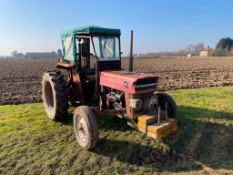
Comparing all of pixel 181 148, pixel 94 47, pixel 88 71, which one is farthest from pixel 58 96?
pixel 181 148

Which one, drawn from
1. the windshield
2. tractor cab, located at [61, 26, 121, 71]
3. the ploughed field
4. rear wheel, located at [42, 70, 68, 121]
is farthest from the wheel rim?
the ploughed field

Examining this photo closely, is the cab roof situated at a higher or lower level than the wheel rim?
higher

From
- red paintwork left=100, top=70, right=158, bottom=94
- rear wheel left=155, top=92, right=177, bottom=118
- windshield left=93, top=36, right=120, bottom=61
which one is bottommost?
rear wheel left=155, top=92, right=177, bottom=118

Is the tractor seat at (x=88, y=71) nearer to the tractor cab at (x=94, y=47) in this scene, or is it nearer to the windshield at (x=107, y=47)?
the tractor cab at (x=94, y=47)

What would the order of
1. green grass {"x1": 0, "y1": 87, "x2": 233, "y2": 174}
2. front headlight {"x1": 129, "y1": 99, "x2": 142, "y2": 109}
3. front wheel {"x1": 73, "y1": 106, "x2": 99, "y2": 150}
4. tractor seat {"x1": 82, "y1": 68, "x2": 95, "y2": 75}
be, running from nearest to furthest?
green grass {"x1": 0, "y1": 87, "x2": 233, "y2": 174}, front wheel {"x1": 73, "y1": 106, "x2": 99, "y2": 150}, front headlight {"x1": 129, "y1": 99, "x2": 142, "y2": 109}, tractor seat {"x1": 82, "y1": 68, "x2": 95, "y2": 75}

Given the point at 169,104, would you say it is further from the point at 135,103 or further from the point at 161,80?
the point at 161,80

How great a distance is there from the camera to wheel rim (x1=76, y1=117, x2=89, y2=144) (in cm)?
533

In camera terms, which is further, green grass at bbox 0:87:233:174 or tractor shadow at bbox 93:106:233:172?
tractor shadow at bbox 93:106:233:172

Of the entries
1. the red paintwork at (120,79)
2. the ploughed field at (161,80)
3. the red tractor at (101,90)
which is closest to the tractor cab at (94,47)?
the red tractor at (101,90)

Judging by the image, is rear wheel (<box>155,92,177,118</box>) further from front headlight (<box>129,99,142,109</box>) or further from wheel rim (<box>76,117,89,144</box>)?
wheel rim (<box>76,117,89,144</box>)

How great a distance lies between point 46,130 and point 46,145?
840 millimetres

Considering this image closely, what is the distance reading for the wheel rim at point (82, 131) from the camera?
5.33m

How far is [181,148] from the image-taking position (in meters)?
5.60

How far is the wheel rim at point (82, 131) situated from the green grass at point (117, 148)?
222 millimetres
